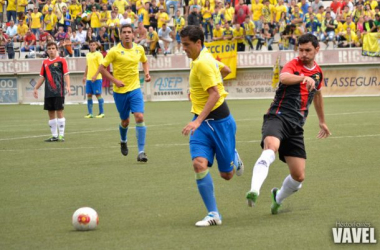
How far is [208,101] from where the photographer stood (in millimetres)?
7719

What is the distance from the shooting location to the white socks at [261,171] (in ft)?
23.5

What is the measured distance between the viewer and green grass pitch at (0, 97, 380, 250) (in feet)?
22.9

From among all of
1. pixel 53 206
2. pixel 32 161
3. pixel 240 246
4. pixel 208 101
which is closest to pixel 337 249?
pixel 240 246

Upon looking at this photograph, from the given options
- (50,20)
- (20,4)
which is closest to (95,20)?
(50,20)

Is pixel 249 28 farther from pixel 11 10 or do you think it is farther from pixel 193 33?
pixel 193 33

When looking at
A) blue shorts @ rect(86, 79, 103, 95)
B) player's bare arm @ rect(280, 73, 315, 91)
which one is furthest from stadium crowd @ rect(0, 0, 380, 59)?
player's bare arm @ rect(280, 73, 315, 91)

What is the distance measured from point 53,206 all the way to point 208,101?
2432 millimetres

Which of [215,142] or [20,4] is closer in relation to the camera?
[215,142]

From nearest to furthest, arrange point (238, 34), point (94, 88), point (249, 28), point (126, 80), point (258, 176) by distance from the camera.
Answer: point (258, 176)
point (126, 80)
point (94, 88)
point (249, 28)
point (238, 34)

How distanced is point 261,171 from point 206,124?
2.99 feet

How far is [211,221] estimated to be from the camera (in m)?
7.50

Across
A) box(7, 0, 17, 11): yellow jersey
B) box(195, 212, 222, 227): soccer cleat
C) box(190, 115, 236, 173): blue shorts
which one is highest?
box(7, 0, 17, 11): yellow jersey

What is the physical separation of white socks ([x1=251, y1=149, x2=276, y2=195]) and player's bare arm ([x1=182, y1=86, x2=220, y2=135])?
68 centimetres

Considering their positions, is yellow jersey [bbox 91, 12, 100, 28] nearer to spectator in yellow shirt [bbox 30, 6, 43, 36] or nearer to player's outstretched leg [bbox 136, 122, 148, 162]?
spectator in yellow shirt [bbox 30, 6, 43, 36]
